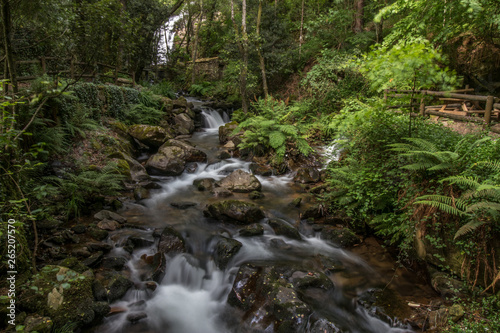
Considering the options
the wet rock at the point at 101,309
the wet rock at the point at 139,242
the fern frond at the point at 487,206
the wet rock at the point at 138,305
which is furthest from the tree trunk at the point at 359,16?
the wet rock at the point at 101,309

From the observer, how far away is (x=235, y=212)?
21.7 ft

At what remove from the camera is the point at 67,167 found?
6914mm

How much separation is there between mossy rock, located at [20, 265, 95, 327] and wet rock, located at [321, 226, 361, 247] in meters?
4.70

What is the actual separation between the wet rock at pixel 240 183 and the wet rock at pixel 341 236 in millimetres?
3006

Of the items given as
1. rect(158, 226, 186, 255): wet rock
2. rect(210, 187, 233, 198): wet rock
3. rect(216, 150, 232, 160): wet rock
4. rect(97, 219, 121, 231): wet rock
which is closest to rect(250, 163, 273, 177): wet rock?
rect(216, 150, 232, 160): wet rock

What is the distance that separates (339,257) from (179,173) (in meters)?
6.22

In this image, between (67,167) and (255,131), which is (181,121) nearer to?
(255,131)

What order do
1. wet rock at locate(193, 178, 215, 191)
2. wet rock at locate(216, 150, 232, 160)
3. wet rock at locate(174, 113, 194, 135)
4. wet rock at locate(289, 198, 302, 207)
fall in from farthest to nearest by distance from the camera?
wet rock at locate(174, 113, 194, 135) < wet rock at locate(216, 150, 232, 160) < wet rock at locate(193, 178, 215, 191) < wet rock at locate(289, 198, 302, 207)

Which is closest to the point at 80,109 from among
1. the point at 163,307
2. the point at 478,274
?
the point at 163,307

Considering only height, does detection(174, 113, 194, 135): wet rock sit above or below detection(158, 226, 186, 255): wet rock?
above

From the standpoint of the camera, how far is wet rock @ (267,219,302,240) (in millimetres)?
6246

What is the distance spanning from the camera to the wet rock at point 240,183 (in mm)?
8516

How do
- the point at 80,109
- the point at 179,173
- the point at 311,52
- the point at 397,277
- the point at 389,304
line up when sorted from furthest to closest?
the point at 311,52
the point at 179,173
the point at 80,109
the point at 397,277
the point at 389,304

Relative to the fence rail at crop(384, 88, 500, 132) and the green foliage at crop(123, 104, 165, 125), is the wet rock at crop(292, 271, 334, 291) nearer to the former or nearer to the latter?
the fence rail at crop(384, 88, 500, 132)
